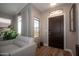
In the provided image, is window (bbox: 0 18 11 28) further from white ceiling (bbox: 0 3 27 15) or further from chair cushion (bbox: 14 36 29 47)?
chair cushion (bbox: 14 36 29 47)

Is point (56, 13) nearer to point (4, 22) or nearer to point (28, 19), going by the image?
point (28, 19)

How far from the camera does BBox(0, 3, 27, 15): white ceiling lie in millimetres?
1421

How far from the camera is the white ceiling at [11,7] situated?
1.42 meters

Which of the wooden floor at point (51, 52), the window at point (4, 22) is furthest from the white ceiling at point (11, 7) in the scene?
the wooden floor at point (51, 52)

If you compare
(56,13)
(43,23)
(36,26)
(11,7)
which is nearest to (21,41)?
(36,26)

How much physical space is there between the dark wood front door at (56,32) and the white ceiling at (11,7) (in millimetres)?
598

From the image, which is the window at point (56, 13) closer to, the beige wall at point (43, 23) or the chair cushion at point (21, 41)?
the beige wall at point (43, 23)

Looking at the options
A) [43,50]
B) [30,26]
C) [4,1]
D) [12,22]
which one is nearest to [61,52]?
[43,50]

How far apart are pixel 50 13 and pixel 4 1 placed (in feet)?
2.72

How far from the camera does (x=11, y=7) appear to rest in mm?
1447

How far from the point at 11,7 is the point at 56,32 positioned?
3.02 feet

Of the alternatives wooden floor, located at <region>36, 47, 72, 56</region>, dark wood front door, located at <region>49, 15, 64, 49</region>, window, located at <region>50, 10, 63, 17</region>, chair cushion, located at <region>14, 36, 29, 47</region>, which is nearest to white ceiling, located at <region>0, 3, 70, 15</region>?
window, located at <region>50, 10, 63, 17</region>

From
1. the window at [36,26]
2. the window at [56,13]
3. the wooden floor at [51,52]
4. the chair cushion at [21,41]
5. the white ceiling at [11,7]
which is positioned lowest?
the wooden floor at [51,52]

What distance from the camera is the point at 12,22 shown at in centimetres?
149
